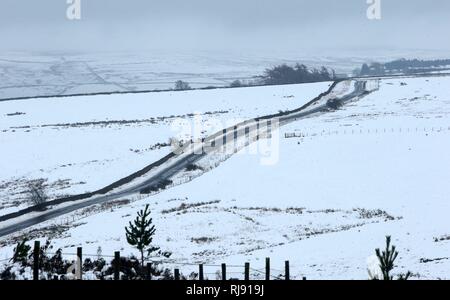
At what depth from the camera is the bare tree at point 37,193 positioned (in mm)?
37000

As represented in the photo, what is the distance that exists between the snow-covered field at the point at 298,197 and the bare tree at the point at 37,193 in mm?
1605

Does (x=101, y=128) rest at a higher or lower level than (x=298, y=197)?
higher

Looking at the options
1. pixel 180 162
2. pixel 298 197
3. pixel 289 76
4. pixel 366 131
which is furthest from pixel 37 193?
pixel 289 76

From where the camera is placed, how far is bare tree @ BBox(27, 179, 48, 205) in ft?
121

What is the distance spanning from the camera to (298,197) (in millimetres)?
35375

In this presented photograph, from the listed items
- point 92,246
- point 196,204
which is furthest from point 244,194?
point 92,246

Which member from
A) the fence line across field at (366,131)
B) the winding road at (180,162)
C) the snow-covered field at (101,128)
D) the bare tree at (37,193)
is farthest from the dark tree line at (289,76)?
the bare tree at (37,193)

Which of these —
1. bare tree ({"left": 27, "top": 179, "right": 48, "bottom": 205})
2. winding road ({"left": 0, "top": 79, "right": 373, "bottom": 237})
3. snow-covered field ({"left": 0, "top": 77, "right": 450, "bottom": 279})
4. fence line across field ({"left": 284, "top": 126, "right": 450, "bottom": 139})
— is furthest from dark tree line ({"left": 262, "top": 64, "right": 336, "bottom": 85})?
bare tree ({"left": 27, "top": 179, "right": 48, "bottom": 205})

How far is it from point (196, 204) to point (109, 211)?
5.16 m

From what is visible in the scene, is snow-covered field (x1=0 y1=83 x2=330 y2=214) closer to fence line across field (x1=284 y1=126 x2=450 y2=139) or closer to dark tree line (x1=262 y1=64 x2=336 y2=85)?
fence line across field (x1=284 y1=126 x2=450 y2=139)

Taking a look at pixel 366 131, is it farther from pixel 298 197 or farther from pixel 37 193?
pixel 37 193

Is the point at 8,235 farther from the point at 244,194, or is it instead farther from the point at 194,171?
the point at 194,171

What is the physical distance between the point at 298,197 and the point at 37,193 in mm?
16821

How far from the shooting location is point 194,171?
45125 millimetres
